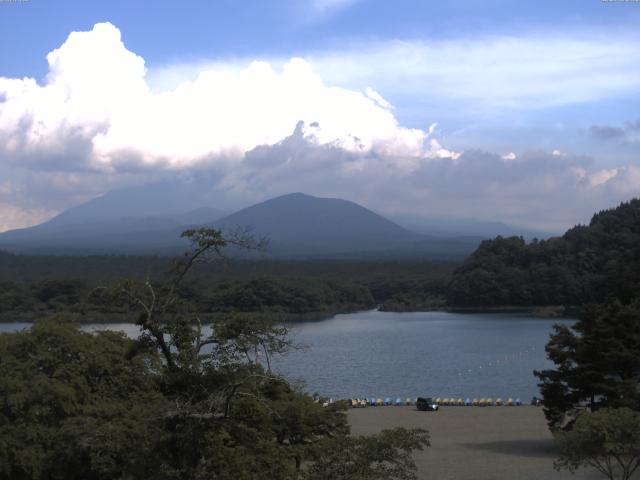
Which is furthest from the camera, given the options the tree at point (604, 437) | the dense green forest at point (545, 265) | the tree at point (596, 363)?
the dense green forest at point (545, 265)

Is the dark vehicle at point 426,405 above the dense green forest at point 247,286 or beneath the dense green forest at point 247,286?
beneath

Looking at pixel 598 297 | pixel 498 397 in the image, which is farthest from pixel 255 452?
pixel 598 297

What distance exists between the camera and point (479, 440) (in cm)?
1886

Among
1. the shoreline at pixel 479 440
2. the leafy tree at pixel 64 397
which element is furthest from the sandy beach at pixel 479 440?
the leafy tree at pixel 64 397

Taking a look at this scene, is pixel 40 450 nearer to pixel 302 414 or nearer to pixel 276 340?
pixel 302 414

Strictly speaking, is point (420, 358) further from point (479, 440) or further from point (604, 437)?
point (604, 437)

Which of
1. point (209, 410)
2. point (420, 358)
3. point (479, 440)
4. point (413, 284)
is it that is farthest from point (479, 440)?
point (413, 284)

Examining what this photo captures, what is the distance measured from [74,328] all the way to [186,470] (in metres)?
7.63

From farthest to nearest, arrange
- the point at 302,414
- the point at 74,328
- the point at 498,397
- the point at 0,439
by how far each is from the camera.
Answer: the point at 498,397 → the point at 74,328 → the point at 302,414 → the point at 0,439

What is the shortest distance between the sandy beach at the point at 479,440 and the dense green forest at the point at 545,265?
40051 millimetres

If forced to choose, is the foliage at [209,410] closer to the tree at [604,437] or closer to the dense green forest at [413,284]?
the tree at [604,437]

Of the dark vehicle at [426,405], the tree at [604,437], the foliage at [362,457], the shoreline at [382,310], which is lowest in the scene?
the dark vehicle at [426,405]

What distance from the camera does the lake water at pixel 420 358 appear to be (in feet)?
96.8

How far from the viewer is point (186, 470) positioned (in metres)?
6.82
